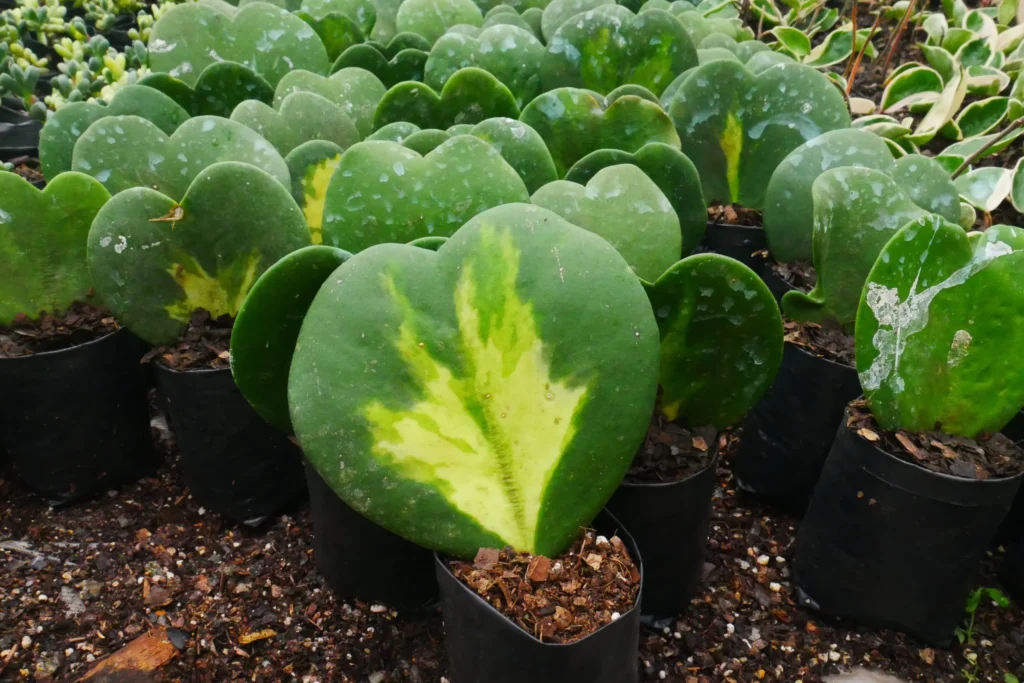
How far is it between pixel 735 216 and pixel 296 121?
29.4 inches

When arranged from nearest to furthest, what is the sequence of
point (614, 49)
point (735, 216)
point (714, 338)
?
1. point (714, 338)
2. point (735, 216)
3. point (614, 49)

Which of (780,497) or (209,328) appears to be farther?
(780,497)

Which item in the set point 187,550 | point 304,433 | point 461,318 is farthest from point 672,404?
point 187,550

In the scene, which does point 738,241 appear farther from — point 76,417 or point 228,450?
point 76,417

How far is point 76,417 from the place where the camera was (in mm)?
1111

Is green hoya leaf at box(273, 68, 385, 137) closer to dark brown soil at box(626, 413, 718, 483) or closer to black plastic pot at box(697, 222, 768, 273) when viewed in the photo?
black plastic pot at box(697, 222, 768, 273)

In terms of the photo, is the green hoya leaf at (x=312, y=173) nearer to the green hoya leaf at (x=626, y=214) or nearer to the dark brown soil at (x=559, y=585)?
the green hoya leaf at (x=626, y=214)

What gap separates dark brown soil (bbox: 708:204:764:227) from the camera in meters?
1.37

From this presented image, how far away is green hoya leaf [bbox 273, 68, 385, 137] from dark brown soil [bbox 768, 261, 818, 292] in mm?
699

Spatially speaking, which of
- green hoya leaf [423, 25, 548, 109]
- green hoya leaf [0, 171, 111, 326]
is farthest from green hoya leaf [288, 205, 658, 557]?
green hoya leaf [423, 25, 548, 109]

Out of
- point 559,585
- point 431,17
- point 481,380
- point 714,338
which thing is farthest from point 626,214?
point 431,17

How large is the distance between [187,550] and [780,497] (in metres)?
0.83

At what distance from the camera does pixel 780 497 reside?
1.13 meters

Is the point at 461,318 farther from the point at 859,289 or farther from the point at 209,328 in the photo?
the point at 859,289
